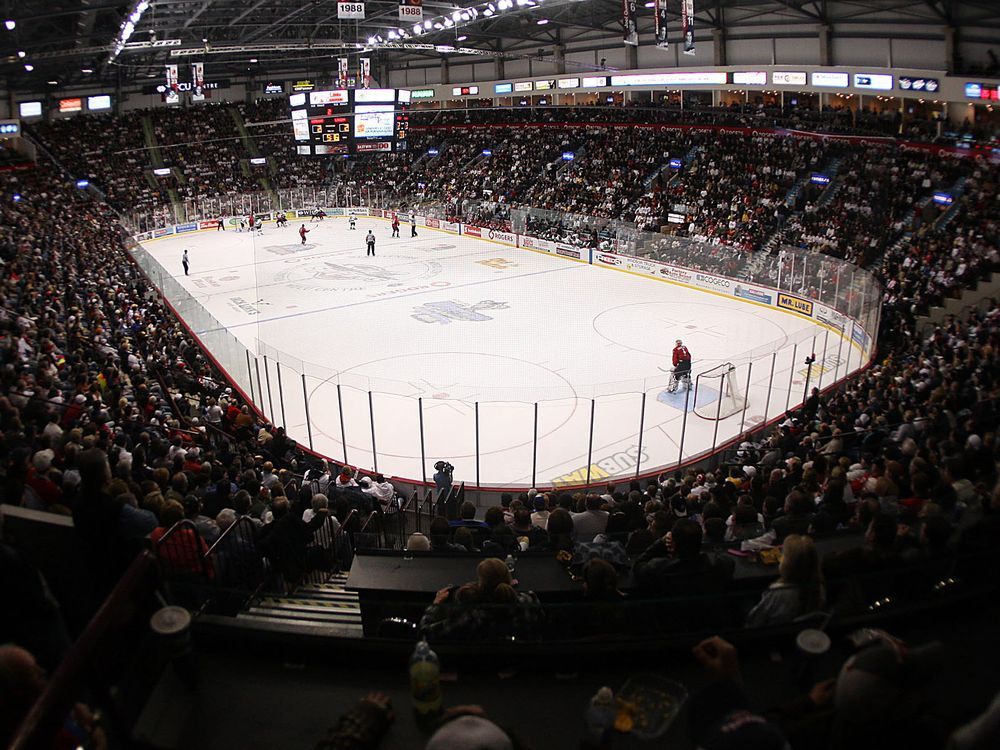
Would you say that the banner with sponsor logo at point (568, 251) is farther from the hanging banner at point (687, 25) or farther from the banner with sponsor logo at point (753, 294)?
the hanging banner at point (687, 25)

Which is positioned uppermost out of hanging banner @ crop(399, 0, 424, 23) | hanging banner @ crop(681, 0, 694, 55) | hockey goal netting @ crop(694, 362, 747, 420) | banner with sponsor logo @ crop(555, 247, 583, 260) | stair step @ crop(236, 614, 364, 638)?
hanging banner @ crop(399, 0, 424, 23)

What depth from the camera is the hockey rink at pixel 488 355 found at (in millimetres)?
Answer: 15453

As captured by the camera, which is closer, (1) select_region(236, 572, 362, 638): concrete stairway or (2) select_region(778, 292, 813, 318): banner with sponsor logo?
(1) select_region(236, 572, 362, 638): concrete stairway

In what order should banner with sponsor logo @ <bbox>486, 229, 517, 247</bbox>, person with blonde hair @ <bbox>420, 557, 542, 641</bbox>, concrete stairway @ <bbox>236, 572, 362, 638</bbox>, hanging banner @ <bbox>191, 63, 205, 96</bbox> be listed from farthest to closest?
banner with sponsor logo @ <bbox>486, 229, 517, 247</bbox>
hanging banner @ <bbox>191, 63, 205, 96</bbox>
concrete stairway @ <bbox>236, 572, 362, 638</bbox>
person with blonde hair @ <bbox>420, 557, 542, 641</bbox>

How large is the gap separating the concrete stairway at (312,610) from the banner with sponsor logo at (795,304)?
21.0 meters

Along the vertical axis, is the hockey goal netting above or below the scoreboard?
below

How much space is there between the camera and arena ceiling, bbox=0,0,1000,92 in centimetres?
2767

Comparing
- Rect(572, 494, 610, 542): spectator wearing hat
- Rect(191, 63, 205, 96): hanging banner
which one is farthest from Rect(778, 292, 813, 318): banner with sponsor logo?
Rect(191, 63, 205, 96): hanging banner

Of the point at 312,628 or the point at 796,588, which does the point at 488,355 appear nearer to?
the point at 312,628

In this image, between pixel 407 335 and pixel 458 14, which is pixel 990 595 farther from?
pixel 458 14

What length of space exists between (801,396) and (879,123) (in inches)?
747

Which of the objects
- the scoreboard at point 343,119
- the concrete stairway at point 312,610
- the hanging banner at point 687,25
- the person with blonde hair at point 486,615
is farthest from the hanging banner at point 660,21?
the person with blonde hair at point 486,615

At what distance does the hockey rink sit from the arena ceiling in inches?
441

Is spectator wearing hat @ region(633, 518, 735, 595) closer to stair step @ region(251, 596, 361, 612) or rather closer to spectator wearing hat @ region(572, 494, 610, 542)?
stair step @ region(251, 596, 361, 612)
